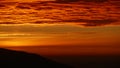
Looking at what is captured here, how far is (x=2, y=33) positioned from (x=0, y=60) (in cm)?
1636

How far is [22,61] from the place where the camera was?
61.9ft

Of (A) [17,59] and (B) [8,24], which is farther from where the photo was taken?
(B) [8,24]

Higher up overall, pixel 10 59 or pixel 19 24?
pixel 19 24

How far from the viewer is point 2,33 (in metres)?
34.8

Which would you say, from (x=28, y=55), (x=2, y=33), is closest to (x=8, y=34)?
(x=2, y=33)

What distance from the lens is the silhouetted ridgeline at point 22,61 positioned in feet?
60.8

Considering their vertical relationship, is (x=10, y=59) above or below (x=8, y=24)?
below

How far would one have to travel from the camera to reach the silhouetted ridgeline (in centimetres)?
1853

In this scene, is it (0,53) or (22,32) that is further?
(22,32)

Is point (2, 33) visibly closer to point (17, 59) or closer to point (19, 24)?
point (19, 24)

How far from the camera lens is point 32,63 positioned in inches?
744

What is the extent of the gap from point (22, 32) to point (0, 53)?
15.7 m

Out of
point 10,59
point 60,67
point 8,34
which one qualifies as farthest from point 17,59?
point 8,34

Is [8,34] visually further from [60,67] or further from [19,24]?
[60,67]
